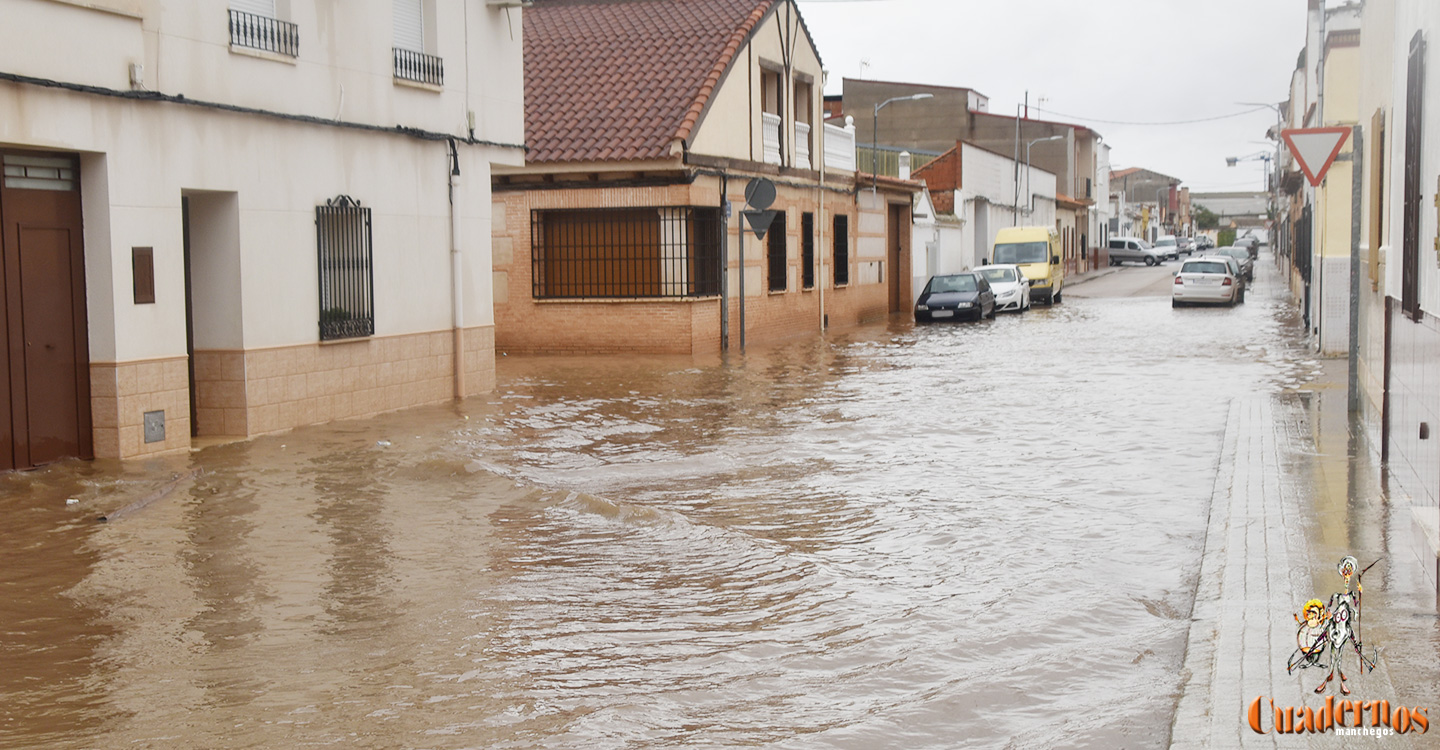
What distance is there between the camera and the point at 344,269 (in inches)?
609

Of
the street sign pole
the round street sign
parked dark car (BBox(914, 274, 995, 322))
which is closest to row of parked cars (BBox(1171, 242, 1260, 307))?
parked dark car (BBox(914, 274, 995, 322))

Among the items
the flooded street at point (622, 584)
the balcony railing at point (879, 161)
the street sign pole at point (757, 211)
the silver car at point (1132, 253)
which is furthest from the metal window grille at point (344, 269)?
the silver car at point (1132, 253)

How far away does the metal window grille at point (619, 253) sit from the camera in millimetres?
25391

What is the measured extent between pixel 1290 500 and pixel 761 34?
20.2 metres

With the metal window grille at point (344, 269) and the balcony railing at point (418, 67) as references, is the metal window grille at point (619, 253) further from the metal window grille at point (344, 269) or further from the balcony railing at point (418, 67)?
the metal window grille at point (344, 269)

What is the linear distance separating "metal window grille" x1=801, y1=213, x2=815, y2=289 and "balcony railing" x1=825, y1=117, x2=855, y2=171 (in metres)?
2.02

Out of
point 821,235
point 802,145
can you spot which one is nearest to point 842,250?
point 821,235

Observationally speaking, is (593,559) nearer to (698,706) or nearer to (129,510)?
(698,706)

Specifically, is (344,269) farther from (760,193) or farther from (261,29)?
(760,193)

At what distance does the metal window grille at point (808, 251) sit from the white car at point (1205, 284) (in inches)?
535

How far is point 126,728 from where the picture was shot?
5.57 m

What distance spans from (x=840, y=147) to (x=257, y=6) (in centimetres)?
2173

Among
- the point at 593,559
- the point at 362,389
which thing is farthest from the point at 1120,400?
the point at 593,559

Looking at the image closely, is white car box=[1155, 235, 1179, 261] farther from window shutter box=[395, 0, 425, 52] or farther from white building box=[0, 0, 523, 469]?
window shutter box=[395, 0, 425, 52]
